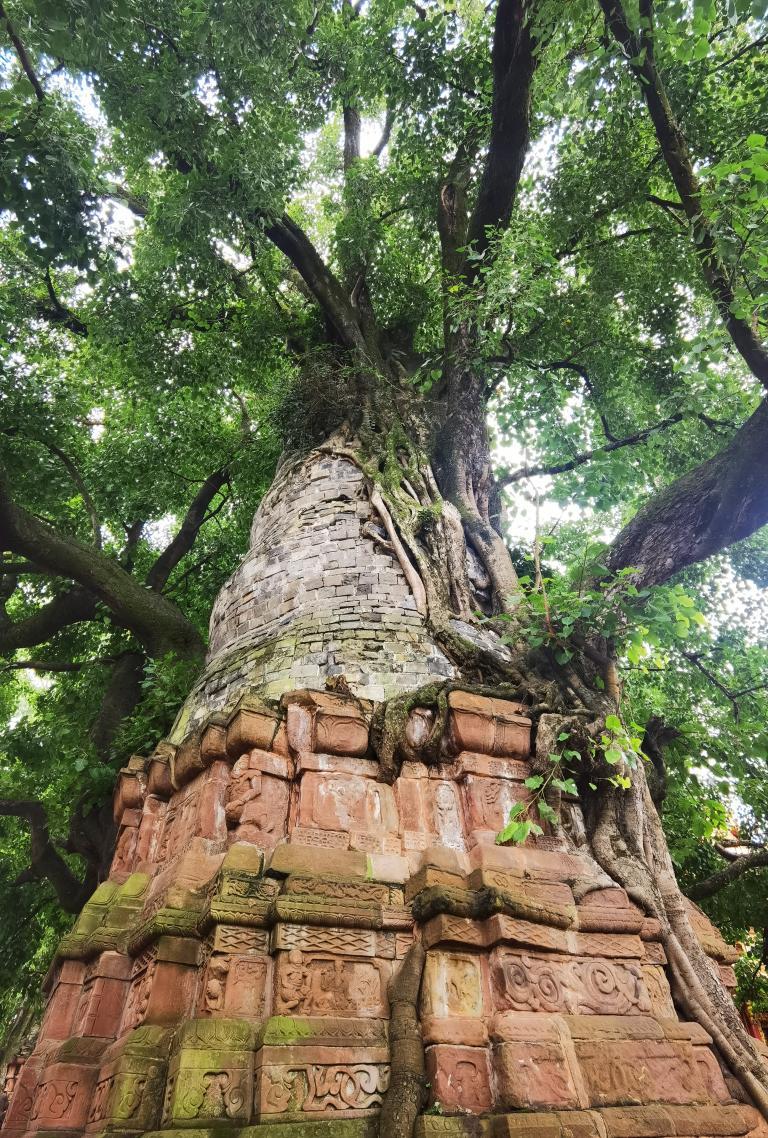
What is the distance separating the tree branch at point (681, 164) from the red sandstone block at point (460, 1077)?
4.08 m

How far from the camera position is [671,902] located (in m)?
3.61

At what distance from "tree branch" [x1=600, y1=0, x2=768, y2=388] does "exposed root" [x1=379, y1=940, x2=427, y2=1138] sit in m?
3.97

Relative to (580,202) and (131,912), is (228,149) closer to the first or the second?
(580,202)

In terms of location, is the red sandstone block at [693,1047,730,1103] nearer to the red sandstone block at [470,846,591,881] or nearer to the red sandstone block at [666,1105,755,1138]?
the red sandstone block at [666,1105,755,1138]

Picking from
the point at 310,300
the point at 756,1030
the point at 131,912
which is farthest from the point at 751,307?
the point at 756,1030

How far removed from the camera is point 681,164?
4461mm

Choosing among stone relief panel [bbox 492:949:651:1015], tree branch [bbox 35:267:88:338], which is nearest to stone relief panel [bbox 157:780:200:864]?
stone relief panel [bbox 492:949:651:1015]

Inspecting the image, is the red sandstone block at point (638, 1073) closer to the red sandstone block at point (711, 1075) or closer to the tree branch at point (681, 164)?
the red sandstone block at point (711, 1075)

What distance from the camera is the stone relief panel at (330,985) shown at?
2912mm

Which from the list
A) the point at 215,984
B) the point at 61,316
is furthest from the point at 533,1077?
the point at 61,316

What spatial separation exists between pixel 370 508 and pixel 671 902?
142 inches

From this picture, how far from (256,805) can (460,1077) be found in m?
1.54

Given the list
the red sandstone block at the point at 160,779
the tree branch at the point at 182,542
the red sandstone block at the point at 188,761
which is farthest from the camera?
the tree branch at the point at 182,542

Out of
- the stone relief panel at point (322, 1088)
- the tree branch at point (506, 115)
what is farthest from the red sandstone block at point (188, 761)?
the tree branch at point (506, 115)
